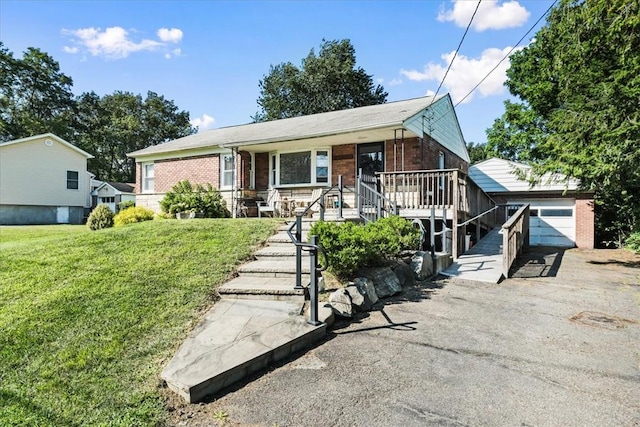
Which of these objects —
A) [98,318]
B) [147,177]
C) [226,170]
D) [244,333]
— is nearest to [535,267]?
[244,333]

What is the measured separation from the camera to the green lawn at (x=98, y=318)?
2.84 m

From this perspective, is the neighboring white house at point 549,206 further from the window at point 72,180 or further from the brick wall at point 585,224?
the window at point 72,180

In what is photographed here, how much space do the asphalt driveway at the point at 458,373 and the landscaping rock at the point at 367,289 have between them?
9.7 inches

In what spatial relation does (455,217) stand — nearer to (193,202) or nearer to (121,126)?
(193,202)

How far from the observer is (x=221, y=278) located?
5633 mm

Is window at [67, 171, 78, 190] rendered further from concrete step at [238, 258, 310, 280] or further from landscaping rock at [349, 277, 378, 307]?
landscaping rock at [349, 277, 378, 307]

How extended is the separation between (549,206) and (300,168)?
11245mm

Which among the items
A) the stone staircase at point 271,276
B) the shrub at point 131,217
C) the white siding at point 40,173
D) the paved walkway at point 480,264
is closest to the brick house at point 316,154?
the shrub at point 131,217

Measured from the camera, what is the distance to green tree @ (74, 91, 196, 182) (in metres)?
40.5

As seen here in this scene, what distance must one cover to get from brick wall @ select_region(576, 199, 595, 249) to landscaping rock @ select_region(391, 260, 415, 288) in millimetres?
12423

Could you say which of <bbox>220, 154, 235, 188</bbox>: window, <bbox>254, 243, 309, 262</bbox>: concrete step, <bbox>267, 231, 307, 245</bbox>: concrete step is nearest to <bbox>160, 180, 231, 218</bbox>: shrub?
<bbox>220, 154, 235, 188</bbox>: window

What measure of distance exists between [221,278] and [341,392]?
313cm

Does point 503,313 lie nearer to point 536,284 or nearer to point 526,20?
point 536,284

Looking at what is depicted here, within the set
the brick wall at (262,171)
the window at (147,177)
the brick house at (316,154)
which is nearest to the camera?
the brick house at (316,154)
